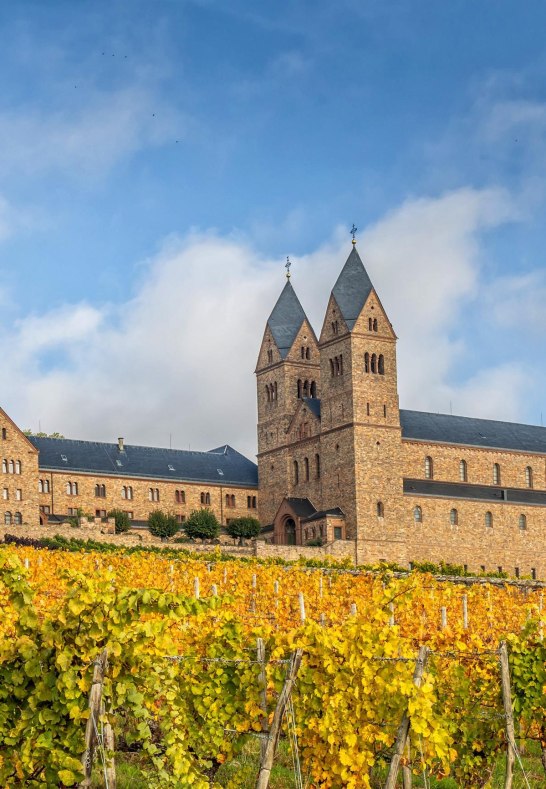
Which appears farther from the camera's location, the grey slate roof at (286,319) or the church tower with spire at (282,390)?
the grey slate roof at (286,319)

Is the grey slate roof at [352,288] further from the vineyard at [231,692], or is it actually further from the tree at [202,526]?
the vineyard at [231,692]

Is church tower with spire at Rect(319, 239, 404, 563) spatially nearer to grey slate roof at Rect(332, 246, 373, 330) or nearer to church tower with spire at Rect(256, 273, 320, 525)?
grey slate roof at Rect(332, 246, 373, 330)

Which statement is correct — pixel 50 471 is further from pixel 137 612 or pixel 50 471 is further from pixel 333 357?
pixel 137 612

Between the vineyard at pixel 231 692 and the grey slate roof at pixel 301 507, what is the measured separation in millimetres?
54357

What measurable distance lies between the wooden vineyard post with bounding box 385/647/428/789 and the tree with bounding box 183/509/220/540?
6223cm

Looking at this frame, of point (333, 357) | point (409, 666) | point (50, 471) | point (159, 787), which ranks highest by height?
point (333, 357)

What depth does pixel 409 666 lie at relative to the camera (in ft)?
47.1

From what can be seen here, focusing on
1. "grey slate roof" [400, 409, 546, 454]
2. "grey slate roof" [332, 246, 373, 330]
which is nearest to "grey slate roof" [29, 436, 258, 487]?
"grey slate roof" [400, 409, 546, 454]

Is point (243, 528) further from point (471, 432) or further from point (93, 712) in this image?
point (93, 712)

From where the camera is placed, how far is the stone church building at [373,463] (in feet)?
240

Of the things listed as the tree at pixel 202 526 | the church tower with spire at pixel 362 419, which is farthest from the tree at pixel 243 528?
the church tower with spire at pixel 362 419

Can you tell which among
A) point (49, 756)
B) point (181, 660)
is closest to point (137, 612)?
point (49, 756)

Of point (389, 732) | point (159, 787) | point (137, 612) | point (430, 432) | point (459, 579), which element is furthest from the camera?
point (430, 432)

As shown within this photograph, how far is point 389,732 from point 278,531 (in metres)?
62.9
